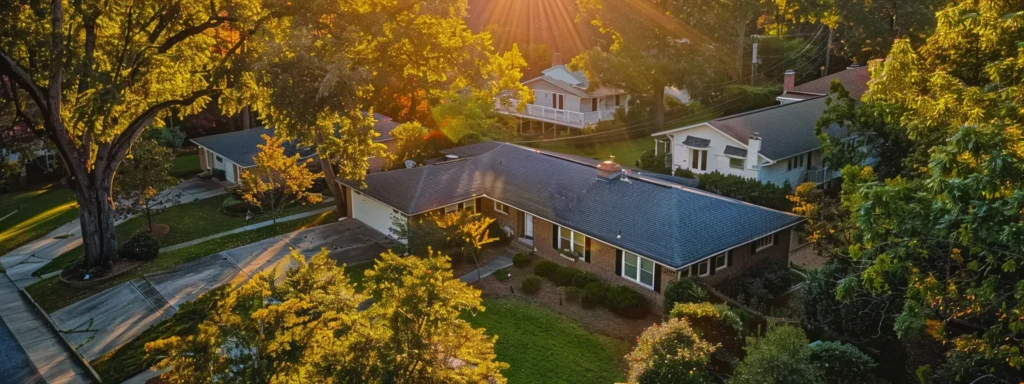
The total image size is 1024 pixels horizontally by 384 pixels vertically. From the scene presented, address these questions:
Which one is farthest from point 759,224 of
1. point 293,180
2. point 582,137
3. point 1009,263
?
point 582,137

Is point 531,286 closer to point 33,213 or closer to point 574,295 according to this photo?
point 574,295

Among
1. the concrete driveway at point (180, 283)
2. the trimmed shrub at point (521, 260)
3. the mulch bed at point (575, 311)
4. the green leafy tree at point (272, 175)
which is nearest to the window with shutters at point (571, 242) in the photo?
the trimmed shrub at point (521, 260)

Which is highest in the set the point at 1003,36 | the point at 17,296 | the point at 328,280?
the point at 1003,36

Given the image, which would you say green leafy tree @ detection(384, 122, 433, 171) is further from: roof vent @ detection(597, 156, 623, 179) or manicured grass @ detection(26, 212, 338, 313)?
roof vent @ detection(597, 156, 623, 179)

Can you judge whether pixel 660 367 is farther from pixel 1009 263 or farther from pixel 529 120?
pixel 529 120

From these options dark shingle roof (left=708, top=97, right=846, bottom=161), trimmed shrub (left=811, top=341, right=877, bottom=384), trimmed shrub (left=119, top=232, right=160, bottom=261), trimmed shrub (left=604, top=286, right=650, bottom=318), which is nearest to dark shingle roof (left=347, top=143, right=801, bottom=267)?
trimmed shrub (left=604, top=286, right=650, bottom=318)

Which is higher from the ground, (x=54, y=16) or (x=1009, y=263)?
(x=54, y=16)
